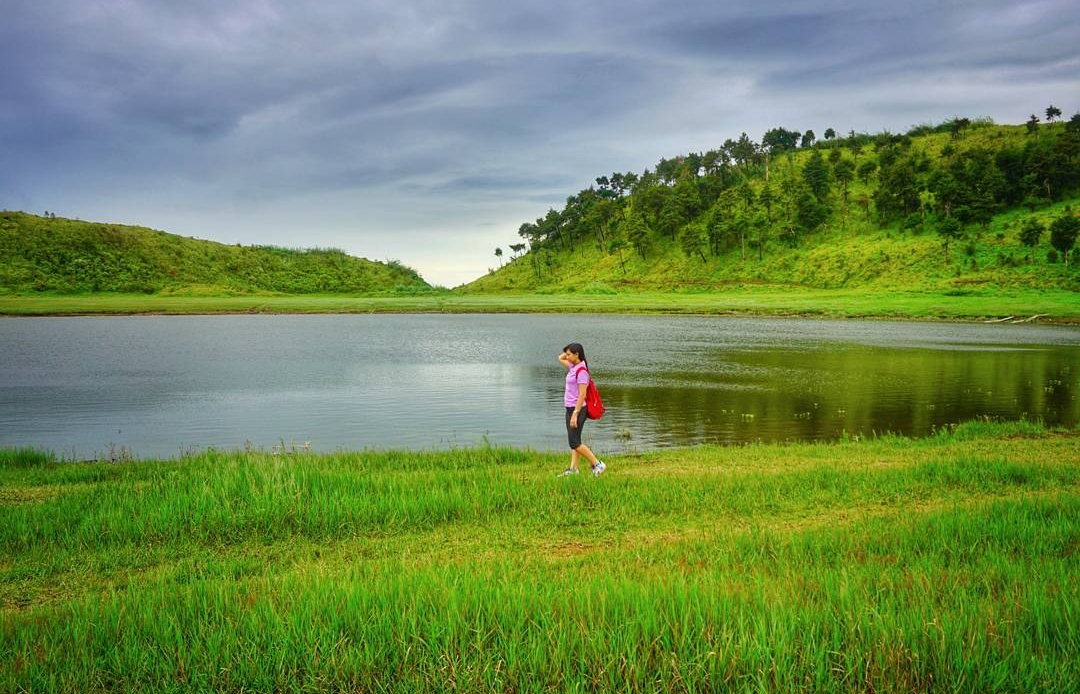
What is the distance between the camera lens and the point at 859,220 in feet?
475

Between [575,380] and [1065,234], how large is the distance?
107 meters

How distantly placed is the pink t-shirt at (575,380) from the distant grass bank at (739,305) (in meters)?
74.7

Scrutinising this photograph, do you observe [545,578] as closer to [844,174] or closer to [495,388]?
[495,388]

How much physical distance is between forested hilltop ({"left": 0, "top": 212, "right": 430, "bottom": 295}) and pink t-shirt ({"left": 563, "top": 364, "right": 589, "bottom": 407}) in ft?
429

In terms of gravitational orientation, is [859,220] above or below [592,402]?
above

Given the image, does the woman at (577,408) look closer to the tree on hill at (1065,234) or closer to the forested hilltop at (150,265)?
the tree on hill at (1065,234)

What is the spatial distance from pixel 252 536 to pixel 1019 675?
359 inches

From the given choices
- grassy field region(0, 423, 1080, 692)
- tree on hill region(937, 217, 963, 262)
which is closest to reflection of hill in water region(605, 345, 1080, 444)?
grassy field region(0, 423, 1080, 692)

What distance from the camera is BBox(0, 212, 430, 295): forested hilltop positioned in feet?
401

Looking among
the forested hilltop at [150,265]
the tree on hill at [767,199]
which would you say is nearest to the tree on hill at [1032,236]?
the tree on hill at [767,199]

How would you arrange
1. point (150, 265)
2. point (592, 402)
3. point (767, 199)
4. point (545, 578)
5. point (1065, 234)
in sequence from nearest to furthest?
1. point (545, 578)
2. point (592, 402)
3. point (1065, 234)
4. point (150, 265)
5. point (767, 199)

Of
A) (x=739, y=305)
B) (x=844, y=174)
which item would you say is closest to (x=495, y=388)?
(x=739, y=305)

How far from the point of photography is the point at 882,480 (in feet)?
38.8

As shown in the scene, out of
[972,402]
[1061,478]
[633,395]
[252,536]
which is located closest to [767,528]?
[1061,478]
